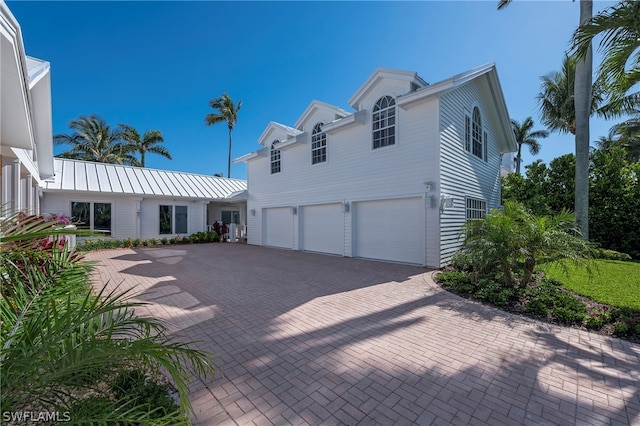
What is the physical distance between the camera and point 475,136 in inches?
472

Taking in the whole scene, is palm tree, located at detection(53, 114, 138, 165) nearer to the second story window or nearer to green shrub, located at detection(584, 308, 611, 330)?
the second story window

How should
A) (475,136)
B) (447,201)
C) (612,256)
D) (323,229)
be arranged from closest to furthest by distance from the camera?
(447,201)
(612,256)
(475,136)
(323,229)

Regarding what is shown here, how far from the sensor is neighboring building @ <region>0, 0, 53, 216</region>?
277 centimetres

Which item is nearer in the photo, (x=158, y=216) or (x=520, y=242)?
(x=520, y=242)

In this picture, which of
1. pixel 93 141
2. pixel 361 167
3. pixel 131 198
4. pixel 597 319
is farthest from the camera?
pixel 93 141

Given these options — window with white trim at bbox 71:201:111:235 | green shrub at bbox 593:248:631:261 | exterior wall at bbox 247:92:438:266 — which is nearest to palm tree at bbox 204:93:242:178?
exterior wall at bbox 247:92:438:266

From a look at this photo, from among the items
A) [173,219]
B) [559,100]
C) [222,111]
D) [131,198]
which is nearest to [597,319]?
[559,100]

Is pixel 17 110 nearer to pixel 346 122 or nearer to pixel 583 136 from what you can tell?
pixel 346 122

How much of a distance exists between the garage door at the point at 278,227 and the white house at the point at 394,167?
96mm

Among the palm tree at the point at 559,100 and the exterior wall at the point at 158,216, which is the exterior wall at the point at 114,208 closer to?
the exterior wall at the point at 158,216

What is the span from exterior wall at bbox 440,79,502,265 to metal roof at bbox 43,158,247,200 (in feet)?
44.3

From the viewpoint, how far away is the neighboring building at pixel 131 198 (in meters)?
14.0

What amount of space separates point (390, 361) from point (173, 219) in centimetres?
1726

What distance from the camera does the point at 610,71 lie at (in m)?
5.35
